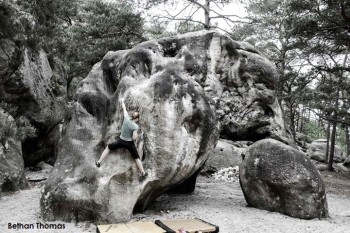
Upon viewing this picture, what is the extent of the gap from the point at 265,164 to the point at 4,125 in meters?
7.95

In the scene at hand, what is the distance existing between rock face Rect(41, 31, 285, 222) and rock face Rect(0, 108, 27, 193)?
8.64 ft

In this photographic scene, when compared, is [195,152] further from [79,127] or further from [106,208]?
[79,127]

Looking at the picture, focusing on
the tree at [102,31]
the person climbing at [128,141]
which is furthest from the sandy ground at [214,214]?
the tree at [102,31]

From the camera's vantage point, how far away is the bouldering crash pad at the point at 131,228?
6242 millimetres

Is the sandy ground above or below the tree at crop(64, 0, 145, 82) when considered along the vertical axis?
below

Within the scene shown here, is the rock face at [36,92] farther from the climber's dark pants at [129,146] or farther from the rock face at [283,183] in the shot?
the rock face at [283,183]

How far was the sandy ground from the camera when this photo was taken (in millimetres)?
7145

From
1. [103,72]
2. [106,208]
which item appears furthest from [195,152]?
[103,72]

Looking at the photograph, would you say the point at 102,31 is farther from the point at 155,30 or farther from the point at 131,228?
the point at 131,228

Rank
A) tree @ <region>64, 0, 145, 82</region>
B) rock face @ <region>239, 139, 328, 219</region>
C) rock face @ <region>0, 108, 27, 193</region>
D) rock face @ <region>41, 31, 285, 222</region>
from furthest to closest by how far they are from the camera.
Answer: tree @ <region>64, 0, 145, 82</region> < rock face @ <region>0, 108, 27, 193</region> < rock face @ <region>239, 139, 328, 219</region> < rock face @ <region>41, 31, 285, 222</region>

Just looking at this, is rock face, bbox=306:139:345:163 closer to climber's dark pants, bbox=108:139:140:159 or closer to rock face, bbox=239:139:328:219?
rock face, bbox=239:139:328:219

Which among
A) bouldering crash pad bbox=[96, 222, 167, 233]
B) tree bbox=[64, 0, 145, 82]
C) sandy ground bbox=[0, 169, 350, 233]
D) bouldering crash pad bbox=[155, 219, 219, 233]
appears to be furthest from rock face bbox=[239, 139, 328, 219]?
tree bbox=[64, 0, 145, 82]

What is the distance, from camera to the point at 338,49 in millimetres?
15188

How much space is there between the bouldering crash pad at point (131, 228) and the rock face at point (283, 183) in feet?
11.0
